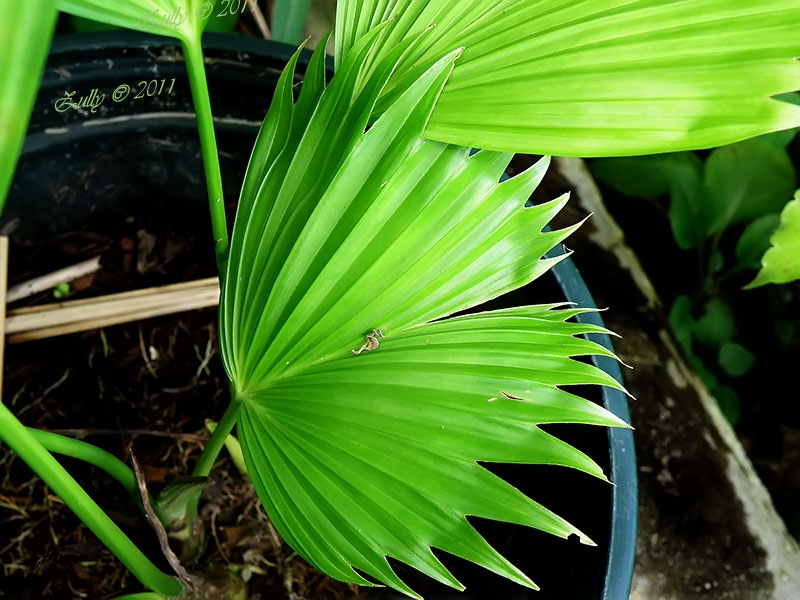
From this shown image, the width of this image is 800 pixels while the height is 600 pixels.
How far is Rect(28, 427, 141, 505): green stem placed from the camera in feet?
1.55

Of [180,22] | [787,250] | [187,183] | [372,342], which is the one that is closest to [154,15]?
[180,22]

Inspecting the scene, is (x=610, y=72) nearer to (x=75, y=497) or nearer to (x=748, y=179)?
(x=75, y=497)

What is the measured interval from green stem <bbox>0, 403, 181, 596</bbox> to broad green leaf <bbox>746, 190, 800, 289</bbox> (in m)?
0.66

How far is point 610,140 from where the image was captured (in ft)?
1.40

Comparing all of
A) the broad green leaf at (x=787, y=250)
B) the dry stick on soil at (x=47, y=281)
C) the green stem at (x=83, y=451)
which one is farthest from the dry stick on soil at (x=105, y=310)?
the broad green leaf at (x=787, y=250)

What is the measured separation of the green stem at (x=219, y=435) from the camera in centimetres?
49

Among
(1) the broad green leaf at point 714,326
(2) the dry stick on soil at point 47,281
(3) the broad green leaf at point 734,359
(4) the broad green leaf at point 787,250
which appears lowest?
(3) the broad green leaf at point 734,359

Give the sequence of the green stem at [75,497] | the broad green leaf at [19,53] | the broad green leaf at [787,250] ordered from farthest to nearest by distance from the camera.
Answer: the broad green leaf at [787,250], the green stem at [75,497], the broad green leaf at [19,53]

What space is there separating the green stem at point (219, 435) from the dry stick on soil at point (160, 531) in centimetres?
5

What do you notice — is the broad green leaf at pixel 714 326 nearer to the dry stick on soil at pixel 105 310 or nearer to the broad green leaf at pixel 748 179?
the broad green leaf at pixel 748 179

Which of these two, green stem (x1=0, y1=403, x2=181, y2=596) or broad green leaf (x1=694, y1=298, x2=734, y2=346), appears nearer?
green stem (x1=0, y1=403, x2=181, y2=596)

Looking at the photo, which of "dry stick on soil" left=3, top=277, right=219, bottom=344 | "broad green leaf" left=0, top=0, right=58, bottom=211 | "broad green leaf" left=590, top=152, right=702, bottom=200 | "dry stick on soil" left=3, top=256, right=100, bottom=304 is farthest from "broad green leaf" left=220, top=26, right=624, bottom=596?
"broad green leaf" left=590, top=152, right=702, bottom=200

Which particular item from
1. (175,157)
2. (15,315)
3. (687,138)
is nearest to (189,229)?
(175,157)

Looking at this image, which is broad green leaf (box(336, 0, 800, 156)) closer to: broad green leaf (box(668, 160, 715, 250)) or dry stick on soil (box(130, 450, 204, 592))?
dry stick on soil (box(130, 450, 204, 592))
